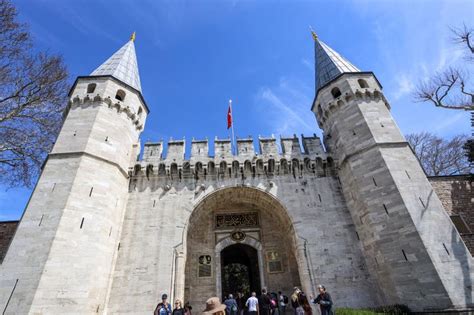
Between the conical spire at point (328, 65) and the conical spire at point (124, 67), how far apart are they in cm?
1135

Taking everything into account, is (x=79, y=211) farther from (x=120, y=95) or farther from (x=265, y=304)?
(x=265, y=304)

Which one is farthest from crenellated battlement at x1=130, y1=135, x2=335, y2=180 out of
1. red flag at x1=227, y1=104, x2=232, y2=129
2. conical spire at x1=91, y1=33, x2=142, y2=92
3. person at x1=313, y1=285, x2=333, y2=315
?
person at x1=313, y1=285, x2=333, y2=315

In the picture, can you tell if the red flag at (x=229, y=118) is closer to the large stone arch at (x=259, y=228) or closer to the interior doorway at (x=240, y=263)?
the large stone arch at (x=259, y=228)

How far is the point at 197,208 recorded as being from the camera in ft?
42.3

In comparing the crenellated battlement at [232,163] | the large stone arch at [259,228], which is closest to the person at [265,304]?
the large stone arch at [259,228]

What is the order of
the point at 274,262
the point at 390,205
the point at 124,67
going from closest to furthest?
the point at 390,205, the point at 274,262, the point at 124,67

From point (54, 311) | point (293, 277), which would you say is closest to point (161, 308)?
point (54, 311)

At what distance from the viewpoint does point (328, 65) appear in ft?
54.8

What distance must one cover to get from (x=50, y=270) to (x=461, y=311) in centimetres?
1338

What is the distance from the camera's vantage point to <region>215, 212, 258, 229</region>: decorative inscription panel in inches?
562

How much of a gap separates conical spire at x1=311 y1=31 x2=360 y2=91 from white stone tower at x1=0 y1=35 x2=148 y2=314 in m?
11.3

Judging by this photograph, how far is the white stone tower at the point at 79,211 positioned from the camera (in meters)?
8.72

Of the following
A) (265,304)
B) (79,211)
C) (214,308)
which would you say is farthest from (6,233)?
(214,308)

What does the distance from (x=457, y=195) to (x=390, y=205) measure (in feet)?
19.0
